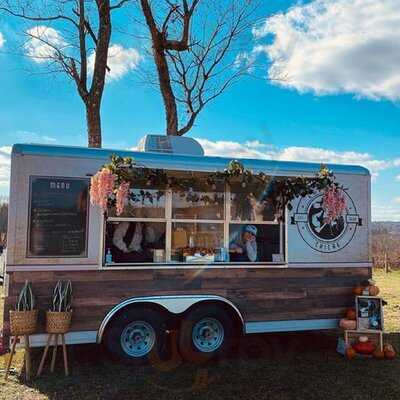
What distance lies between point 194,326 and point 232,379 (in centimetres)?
87

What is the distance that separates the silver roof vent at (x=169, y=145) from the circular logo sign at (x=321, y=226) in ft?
5.37

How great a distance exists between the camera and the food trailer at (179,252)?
520 centimetres

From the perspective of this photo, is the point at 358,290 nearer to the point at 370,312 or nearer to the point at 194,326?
the point at 370,312

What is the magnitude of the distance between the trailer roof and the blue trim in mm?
1949

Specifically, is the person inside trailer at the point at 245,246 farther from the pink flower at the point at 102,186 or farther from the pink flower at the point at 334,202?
the pink flower at the point at 102,186

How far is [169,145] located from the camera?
6.35m

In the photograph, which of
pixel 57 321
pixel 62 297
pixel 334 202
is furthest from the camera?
pixel 334 202

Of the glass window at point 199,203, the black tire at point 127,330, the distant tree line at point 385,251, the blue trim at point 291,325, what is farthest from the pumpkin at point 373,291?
the distant tree line at point 385,251

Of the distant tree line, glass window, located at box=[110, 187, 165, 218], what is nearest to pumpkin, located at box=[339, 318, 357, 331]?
glass window, located at box=[110, 187, 165, 218]

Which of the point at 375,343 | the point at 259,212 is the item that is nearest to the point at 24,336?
the point at 259,212

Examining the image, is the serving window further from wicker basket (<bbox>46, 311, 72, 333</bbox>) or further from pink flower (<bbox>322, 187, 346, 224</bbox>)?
wicker basket (<bbox>46, 311, 72, 333</bbox>)

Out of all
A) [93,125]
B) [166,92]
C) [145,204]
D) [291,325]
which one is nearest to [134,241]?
[145,204]

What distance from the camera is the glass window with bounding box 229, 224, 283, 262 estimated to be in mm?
6254

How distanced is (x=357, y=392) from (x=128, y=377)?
7.86 feet
